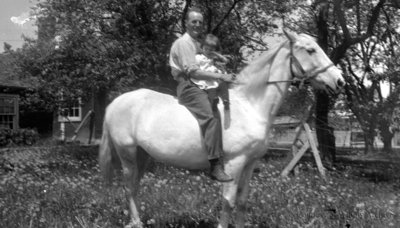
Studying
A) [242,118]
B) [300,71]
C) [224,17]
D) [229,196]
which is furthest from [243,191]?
[224,17]

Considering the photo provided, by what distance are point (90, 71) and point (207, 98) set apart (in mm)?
9752

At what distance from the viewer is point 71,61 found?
15.2 m

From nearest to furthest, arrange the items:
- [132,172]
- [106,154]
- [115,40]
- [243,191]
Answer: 1. [243,191]
2. [132,172]
3. [106,154]
4. [115,40]

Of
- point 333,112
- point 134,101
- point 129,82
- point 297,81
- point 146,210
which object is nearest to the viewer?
point 297,81

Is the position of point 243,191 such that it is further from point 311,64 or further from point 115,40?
point 115,40

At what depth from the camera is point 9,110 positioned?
26234 mm

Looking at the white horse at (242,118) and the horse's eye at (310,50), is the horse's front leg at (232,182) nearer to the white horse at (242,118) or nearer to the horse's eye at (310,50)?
the white horse at (242,118)

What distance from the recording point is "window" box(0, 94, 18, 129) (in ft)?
84.9

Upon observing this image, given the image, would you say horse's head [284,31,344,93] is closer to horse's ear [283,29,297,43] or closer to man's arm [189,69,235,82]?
horse's ear [283,29,297,43]

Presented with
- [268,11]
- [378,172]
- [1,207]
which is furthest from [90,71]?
[378,172]

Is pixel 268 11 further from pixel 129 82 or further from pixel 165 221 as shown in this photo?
pixel 165 221

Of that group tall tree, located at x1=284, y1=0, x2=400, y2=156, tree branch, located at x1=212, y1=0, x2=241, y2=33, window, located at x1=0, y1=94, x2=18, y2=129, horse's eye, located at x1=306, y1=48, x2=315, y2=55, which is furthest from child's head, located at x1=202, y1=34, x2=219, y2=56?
window, located at x1=0, y1=94, x2=18, y2=129

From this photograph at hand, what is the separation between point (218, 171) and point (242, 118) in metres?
0.65

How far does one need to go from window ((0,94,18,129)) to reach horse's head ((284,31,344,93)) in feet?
77.7
